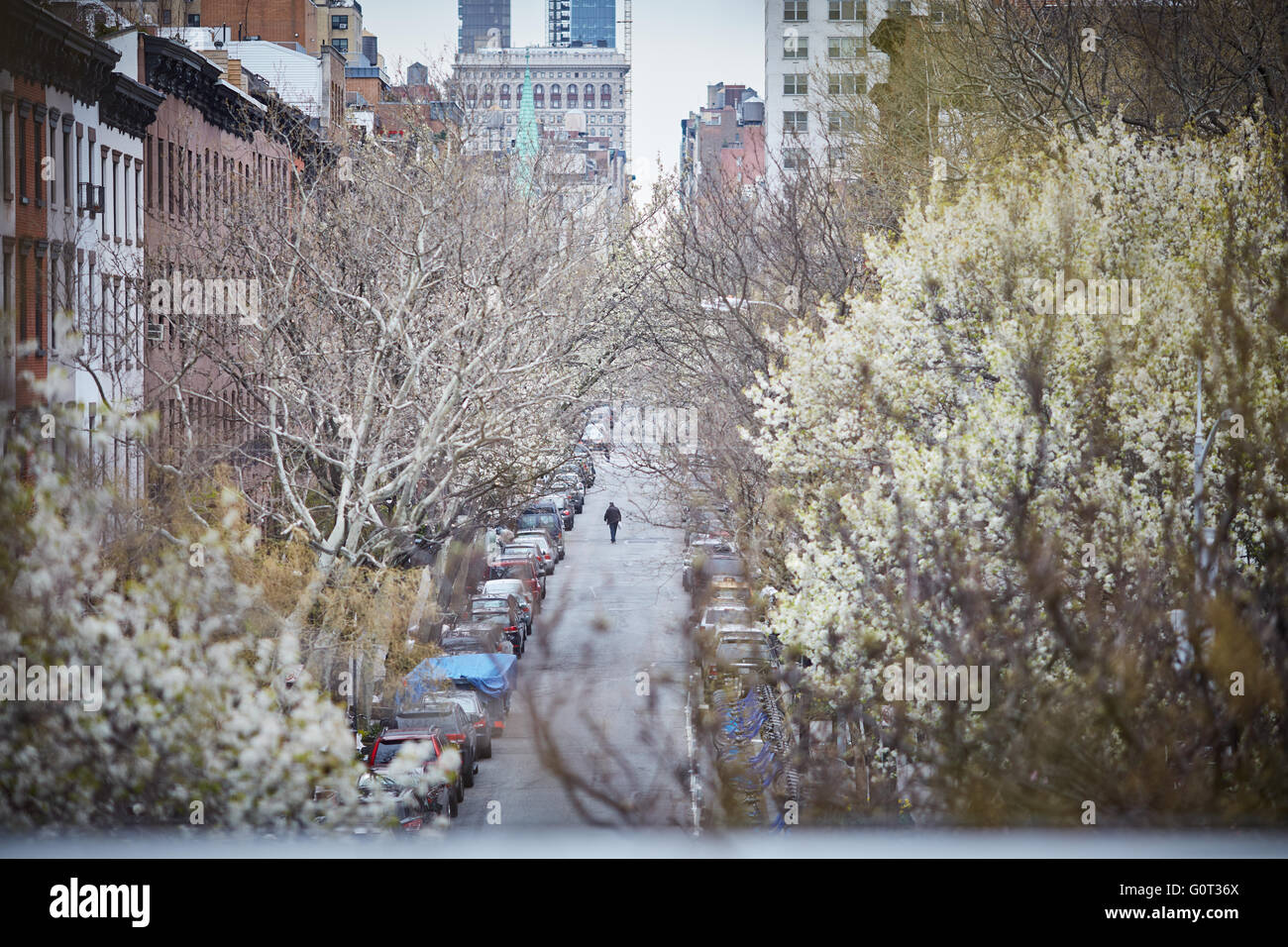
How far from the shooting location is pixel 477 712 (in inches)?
303

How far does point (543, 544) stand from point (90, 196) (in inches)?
306

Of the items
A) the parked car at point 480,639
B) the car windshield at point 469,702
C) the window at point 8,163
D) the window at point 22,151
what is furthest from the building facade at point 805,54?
the window at point 8,163

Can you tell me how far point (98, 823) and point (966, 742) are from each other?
1915 millimetres

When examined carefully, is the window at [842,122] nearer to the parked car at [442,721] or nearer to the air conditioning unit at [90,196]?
the air conditioning unit at [90,196]

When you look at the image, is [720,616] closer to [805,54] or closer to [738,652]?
[738,652]

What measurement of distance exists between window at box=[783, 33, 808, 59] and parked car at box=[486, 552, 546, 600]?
80.1ft

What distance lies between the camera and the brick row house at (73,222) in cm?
581

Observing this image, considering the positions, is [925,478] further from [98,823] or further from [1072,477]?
[98,823]

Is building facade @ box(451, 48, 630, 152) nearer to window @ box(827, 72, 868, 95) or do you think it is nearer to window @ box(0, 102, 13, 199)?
window @ box(827, 72, 868, 95)

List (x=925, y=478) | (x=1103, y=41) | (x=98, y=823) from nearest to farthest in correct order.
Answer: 1. (x=98, y=823)
2. (x=925, y=478)
3. (x=1103, y=41)

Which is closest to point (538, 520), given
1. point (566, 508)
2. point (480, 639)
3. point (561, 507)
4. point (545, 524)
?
point (545, 524)

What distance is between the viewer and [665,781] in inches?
142
